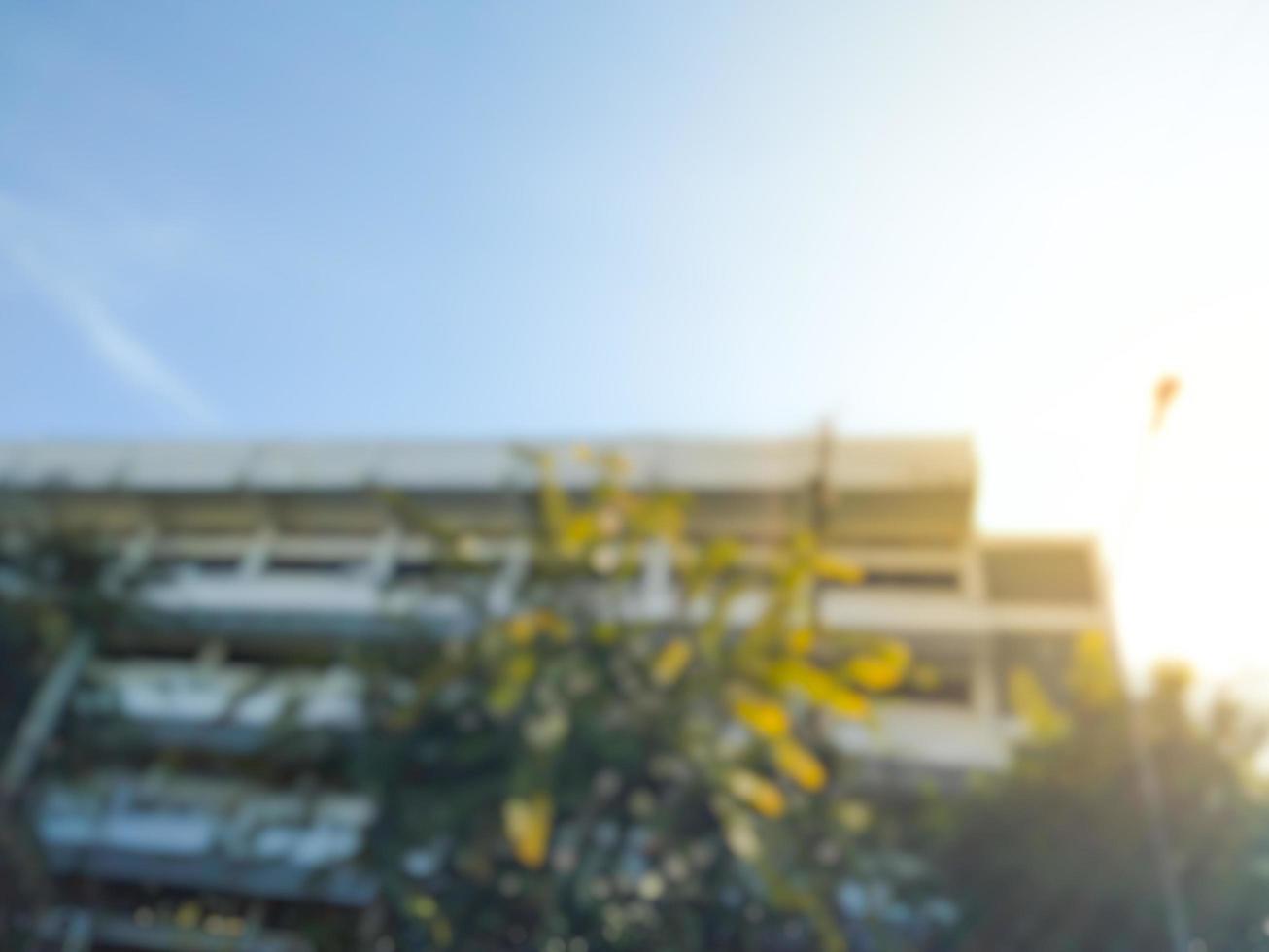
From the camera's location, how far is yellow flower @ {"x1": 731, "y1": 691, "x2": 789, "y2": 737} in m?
5.16

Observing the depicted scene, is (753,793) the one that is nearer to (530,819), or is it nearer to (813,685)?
(813,685)

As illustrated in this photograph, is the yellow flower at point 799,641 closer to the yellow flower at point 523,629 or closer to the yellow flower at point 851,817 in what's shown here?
the yellow flower at point 851,817

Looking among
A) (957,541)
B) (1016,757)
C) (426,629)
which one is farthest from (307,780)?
(957,541)

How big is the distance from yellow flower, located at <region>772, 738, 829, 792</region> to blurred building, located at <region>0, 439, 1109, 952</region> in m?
3.97

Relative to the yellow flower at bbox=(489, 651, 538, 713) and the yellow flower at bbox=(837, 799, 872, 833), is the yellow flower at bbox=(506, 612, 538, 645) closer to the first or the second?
the yellow flower at bbox=(489, 651, 538, 713)

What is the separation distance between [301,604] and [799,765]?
10.7 metres

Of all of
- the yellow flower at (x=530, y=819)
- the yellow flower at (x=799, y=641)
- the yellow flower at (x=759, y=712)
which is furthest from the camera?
the yellow flower at (x=799, y=641)

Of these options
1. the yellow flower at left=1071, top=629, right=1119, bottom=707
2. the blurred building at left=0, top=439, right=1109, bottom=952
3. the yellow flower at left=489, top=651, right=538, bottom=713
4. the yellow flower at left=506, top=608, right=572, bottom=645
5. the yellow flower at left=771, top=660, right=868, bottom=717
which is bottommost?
the blurred building at left=0, top=439, right=1109, bottom=952

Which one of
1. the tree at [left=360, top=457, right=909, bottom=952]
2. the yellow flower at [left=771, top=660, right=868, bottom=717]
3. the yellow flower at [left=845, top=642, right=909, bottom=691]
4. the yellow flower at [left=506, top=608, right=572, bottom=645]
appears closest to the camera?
the yellow flower at [left=771, top=660, right=868, bottom=717]

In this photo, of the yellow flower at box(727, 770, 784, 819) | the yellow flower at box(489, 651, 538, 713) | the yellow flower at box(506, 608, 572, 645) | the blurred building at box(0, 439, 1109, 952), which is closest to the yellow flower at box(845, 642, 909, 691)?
the yellow flower at box(727, 770, 784, 819)

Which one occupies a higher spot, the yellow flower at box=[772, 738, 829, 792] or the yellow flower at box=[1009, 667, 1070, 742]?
the yellow flower at box=[772, 738, 829, 792]

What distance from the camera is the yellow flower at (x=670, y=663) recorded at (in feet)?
19.0

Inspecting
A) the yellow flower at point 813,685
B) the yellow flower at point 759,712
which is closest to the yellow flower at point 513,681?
the yellow flower at point 759,712

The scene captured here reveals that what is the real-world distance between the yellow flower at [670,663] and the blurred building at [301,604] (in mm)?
3592
